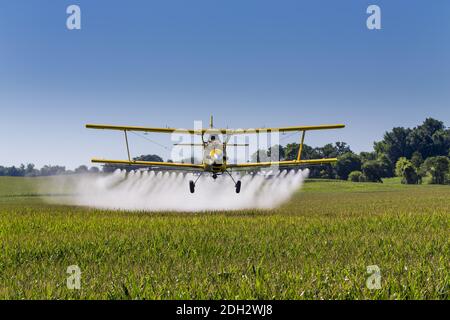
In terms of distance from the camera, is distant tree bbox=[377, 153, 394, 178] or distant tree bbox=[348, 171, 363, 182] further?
distant tree bbox=[377, 153, 394, 178]

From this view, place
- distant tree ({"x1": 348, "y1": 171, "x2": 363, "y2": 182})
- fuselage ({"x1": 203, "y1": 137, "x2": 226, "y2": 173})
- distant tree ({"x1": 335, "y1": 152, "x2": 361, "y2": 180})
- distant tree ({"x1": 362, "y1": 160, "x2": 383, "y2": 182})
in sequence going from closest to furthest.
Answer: fuselage ({"x1": 203, "y1": 137, "x2": 226, "y2": 173}), distant tree ({"x1": 348, "y1": 171, "x2": 363, "y2": 182}), distant tree ({"x1": 362, "y1": 160, "x2": 383, "y2": 182}), distant tree ({"x1": 335, "y1": 152, "x2": 361, "y2": 180})

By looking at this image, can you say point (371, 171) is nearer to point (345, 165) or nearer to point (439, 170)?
point (345, 165)

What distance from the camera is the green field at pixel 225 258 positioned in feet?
27.6

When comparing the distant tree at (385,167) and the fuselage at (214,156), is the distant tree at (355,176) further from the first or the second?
the fuselage at (214,156)

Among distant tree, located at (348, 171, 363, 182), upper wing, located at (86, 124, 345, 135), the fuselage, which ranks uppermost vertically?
upper wing, located at (86, 124, 345, 135)

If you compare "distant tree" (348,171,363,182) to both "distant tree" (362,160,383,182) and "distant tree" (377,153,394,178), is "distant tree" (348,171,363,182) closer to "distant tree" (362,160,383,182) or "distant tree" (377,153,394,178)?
"distant tree" (362,160,383,182)

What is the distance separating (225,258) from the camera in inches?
509

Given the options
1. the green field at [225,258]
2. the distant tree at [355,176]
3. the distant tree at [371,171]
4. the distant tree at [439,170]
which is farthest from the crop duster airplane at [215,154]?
the distant tree at [371,171]

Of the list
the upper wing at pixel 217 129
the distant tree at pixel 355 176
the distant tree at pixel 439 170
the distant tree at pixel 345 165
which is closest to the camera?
the upper wing at pixel 217 129

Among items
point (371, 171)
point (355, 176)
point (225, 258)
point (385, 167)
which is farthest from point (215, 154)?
point (385, 167)

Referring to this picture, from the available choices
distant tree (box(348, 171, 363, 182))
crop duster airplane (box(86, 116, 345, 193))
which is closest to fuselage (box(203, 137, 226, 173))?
crop duster airplane (box(86, 116, 345, 193))

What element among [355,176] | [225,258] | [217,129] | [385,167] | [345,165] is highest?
[217,129]

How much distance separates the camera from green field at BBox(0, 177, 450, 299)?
8406 millimetres

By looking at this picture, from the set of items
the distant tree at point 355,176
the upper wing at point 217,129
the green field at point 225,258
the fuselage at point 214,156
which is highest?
the upper wing at point 217,129
